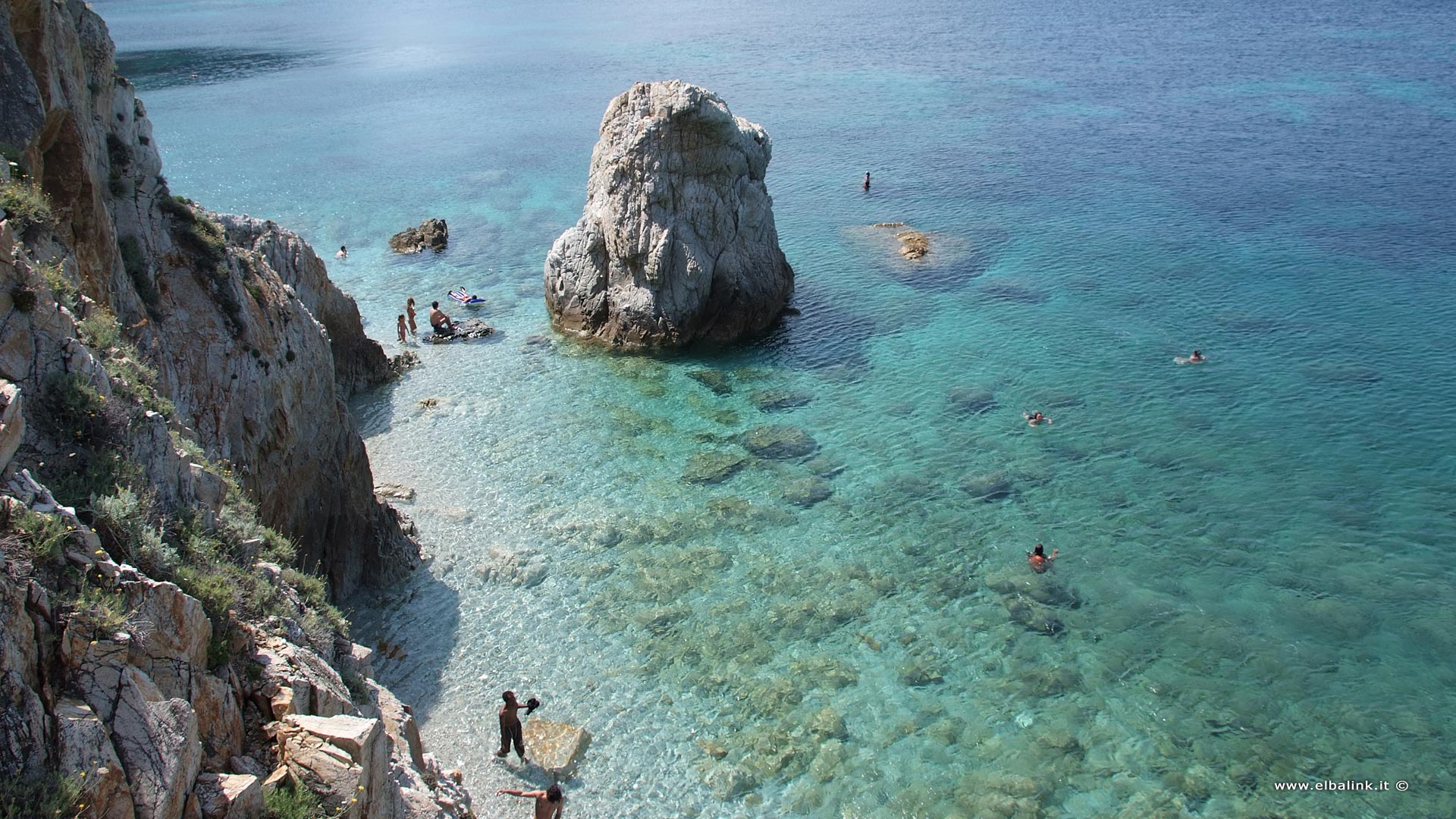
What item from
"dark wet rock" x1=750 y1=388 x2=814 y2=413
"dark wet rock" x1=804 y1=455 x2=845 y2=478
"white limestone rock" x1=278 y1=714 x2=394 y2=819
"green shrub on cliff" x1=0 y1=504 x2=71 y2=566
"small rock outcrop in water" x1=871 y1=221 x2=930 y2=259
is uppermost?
"green shrub on cliff" x1=0 y1=504 x2=71 y2=566

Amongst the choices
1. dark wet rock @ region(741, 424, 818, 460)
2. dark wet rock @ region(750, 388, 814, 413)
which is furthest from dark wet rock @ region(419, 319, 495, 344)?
dark wet rock @ region(741, 424, 818, 460)

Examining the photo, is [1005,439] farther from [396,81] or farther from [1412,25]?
[1412,25]

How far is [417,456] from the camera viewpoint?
3247 centimetres

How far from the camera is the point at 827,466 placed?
31.5 metres

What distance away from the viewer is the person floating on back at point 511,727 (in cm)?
1939

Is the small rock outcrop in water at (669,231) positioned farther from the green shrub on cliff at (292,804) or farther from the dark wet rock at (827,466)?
the green shrub on cliff at (292,804)

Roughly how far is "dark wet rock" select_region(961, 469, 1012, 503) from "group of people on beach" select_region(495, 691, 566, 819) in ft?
50.4

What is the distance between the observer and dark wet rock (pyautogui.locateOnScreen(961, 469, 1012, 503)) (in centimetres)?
2972

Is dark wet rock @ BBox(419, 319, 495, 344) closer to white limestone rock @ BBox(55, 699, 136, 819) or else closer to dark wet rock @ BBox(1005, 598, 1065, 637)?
dark wet rock @ BBox(1005, 598, 1065, 637)

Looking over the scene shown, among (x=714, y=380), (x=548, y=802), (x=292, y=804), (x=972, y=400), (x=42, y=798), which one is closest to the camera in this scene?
(x=42, y=798)

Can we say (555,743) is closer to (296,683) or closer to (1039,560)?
(296,683)

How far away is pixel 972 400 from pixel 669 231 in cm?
1446

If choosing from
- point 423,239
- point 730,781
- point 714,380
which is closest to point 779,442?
point 714,380

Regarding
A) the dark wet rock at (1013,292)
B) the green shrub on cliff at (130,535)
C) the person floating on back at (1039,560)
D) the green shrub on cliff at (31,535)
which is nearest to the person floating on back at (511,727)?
the green shrub on cliff at (130,535)
